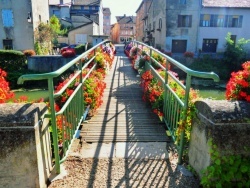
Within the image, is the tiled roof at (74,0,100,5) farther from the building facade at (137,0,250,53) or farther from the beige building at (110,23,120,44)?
the beige building at (110,23,120,44)

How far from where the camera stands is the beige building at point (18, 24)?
24656mm

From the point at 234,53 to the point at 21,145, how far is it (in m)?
26.8

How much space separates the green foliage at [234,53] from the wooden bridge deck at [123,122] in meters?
22.6

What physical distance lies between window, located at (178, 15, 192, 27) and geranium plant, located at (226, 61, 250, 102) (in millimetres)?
26116

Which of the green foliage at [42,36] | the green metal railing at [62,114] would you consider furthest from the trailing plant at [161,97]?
the green foliage at [42,36]

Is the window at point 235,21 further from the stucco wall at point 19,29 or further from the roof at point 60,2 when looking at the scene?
the roof at point 60,2

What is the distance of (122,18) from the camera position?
7344cm

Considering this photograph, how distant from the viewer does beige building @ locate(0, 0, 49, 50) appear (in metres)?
24.7

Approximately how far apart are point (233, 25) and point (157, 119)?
2735 centimetres

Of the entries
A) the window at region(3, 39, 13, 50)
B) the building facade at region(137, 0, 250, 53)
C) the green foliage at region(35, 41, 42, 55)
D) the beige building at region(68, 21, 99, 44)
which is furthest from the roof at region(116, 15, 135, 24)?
the window at region(3, 39, 13, 50)

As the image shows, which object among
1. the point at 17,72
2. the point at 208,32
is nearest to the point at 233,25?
the point at 208,32

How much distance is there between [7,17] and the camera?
24875mm

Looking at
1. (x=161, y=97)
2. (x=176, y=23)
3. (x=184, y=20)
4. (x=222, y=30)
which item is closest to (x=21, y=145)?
(x=161, y=97)

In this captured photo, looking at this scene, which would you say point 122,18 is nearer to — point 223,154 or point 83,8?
point 83,8
